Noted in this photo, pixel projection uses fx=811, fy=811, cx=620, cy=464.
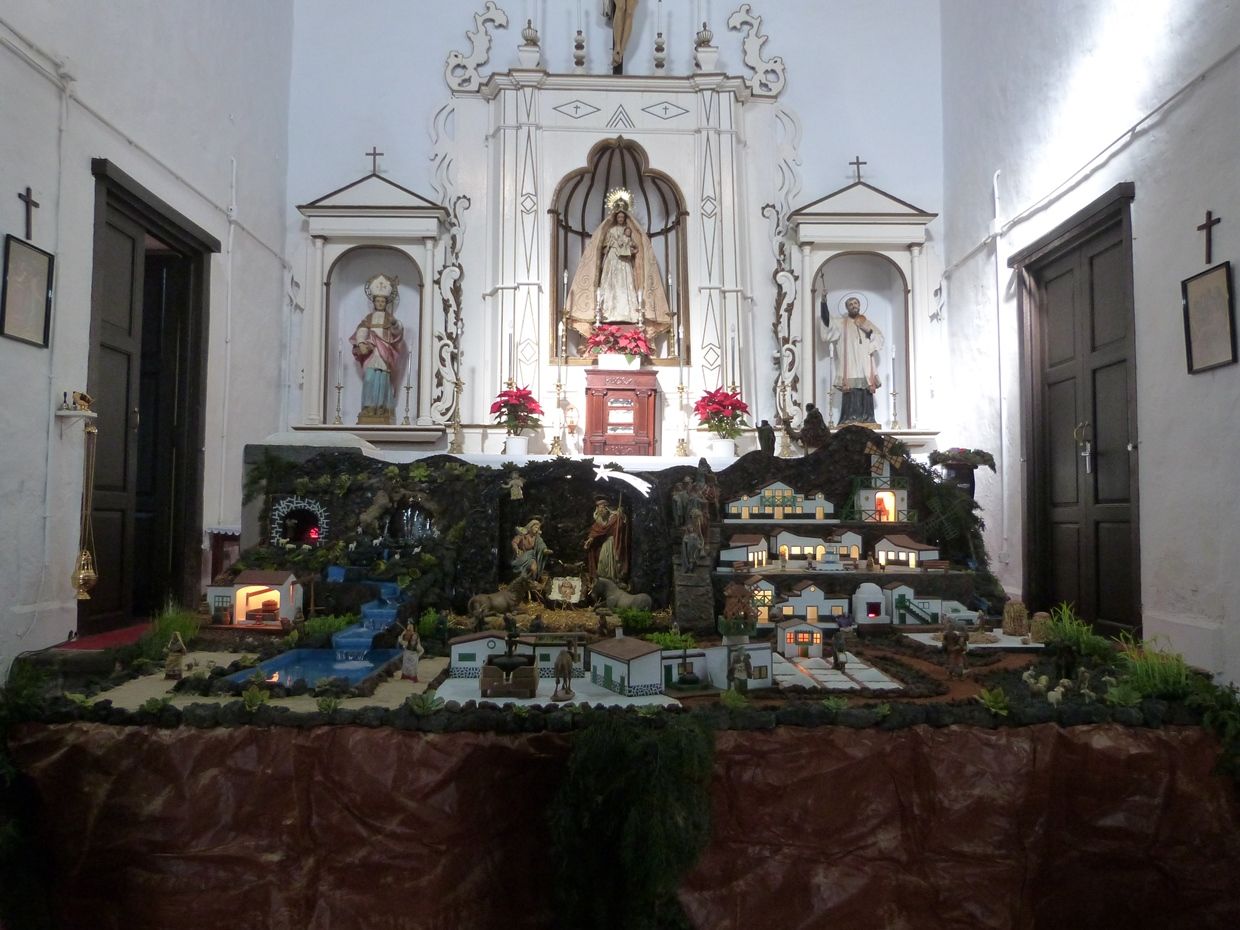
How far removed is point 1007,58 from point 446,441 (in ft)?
23.3

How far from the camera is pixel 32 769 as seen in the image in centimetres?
312

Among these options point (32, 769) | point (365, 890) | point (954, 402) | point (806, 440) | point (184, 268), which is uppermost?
point (184, 268)

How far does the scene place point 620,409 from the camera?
29.2 ft

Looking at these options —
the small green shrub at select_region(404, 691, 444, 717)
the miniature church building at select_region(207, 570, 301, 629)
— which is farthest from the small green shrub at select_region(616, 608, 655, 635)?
the miniature church building at select_region(207, 570, 301, 629)

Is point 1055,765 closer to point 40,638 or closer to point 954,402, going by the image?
point 40,638

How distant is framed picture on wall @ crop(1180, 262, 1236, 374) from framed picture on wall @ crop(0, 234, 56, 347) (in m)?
7.55

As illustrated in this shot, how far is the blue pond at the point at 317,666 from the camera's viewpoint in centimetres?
387

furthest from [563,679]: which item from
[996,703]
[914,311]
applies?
[914,311]

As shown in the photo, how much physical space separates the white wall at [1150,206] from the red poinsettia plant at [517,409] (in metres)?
4.70

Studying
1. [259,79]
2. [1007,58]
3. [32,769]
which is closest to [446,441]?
[259,79]

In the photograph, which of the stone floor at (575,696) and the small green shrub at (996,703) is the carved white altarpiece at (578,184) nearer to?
the stone floor at (575,696)

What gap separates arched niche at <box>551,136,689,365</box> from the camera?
9672 millimetres

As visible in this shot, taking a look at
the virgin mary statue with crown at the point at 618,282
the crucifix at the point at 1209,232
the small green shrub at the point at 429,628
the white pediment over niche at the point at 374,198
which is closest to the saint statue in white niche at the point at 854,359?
the virgin mary statue with crown at the point at 618,282

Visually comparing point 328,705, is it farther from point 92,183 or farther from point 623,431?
point 623,431
